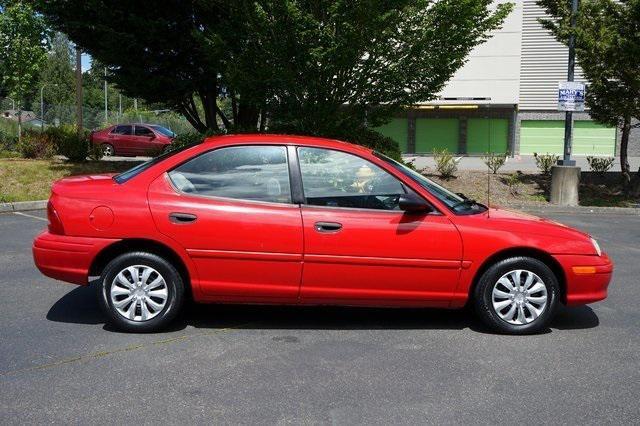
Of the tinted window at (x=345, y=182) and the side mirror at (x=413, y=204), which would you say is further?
the tinted window at (x=345, y=182)

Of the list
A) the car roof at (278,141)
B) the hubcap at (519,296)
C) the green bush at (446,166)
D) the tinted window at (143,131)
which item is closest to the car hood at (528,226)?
the hubcap at (519,296)

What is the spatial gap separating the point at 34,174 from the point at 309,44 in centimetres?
729

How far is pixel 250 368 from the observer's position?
14.2 feet

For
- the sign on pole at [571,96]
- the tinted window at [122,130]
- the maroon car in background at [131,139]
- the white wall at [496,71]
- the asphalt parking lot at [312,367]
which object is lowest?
the asphalt parking lot at [312,367]

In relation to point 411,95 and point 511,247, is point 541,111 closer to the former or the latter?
point 411,95

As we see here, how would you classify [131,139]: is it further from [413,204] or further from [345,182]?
[413,204]

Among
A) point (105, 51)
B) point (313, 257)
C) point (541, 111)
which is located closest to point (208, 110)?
point (105, 51)

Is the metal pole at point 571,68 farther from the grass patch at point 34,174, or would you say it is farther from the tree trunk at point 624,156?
the grass patch at point 34,174

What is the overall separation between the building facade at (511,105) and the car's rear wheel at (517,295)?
28.4 m

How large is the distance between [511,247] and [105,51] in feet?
41.2

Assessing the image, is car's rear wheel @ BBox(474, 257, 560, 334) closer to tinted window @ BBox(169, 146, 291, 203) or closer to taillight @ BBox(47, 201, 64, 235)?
tinted window @ BBox(169, 146, 291, 203)

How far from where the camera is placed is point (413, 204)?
4875mm

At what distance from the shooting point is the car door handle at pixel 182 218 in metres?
4.87

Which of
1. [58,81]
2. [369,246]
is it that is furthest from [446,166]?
[58,81]
